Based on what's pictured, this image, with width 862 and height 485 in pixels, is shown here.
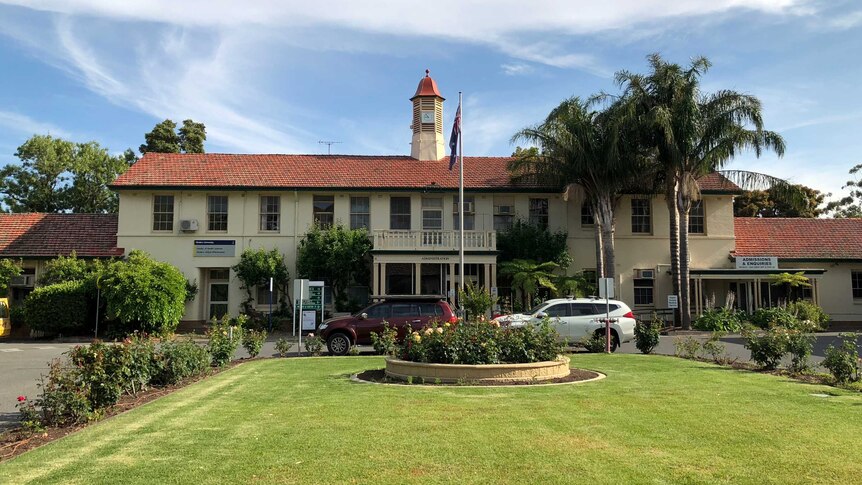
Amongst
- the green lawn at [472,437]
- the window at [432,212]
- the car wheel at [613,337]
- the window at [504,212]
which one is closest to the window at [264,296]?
the window at [432,212]

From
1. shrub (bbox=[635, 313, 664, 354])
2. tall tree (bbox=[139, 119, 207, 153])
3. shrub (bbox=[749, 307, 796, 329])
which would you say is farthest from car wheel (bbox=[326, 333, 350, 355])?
tall tree (bbox=[139, 119, 207, 153])

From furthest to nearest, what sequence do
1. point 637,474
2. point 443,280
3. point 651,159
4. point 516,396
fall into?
point 443,280 < point 651,159 < point 516,396 < point 637,474

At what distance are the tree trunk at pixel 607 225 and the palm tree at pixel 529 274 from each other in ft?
7.60

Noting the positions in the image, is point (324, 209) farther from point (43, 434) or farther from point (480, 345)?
point (43, 434)

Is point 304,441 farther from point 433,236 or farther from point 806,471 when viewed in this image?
point 433,236

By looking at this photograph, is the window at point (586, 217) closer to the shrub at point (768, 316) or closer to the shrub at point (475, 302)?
the shrub at point (768, 316)

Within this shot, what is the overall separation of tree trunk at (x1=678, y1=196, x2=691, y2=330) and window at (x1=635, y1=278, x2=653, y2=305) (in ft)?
9.34

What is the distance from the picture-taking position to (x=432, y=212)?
30.8 metres

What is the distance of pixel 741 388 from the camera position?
10.5m

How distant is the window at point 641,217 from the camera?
31445mm

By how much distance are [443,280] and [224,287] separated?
1015cm

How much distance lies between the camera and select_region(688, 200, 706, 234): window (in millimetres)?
31703

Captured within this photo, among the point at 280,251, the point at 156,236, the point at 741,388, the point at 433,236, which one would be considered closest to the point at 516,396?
the point at 741,388

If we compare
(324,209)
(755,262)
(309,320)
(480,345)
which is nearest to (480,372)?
(480,345)
